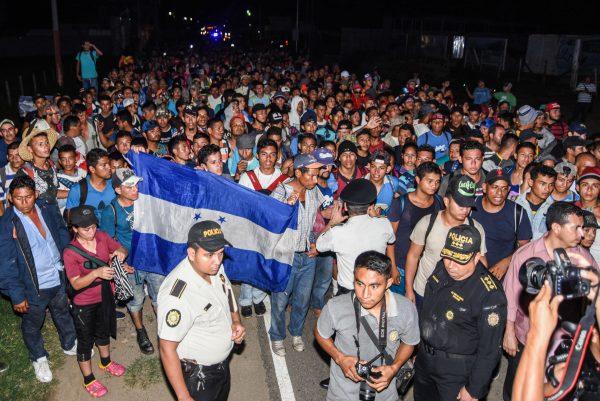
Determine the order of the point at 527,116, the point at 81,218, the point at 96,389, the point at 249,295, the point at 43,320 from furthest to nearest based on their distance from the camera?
the point at 527,116
the point at 249,295
the point at 43,320
the point at 96,389
the point at 81,218

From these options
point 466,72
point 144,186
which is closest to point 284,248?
point 144,186

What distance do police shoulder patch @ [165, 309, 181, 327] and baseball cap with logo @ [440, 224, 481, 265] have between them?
7.09 feet

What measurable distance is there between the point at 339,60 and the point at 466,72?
65.3ft

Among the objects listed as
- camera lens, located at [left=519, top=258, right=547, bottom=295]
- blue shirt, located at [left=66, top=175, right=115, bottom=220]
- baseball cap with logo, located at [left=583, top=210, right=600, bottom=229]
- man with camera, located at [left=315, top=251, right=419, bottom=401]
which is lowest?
man with camera, located at [left=315, top=251, right=419, bottom=401]

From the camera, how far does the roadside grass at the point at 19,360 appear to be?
526 centimetres

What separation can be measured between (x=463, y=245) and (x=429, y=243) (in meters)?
1.16

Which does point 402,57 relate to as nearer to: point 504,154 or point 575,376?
point 504,154

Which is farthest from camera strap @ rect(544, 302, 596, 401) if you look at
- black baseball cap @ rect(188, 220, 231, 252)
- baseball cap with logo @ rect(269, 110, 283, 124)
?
baseball cap with logo @ rect(269, 110, 283, 124)

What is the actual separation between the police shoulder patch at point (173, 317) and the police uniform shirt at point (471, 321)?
82.0 inches

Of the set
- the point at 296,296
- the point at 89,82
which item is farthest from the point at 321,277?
the point at 89,82

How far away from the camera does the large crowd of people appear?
3.77 m

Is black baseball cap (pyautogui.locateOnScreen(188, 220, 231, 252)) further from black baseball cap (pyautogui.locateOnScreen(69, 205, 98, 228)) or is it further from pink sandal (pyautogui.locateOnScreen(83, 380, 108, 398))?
pink sandal (pyautogui.locateOnScreen(83, 380, 108, 398))

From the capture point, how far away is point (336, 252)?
5.07 meters

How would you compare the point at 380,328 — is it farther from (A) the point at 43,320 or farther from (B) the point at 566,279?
(A) the point at 43,320
